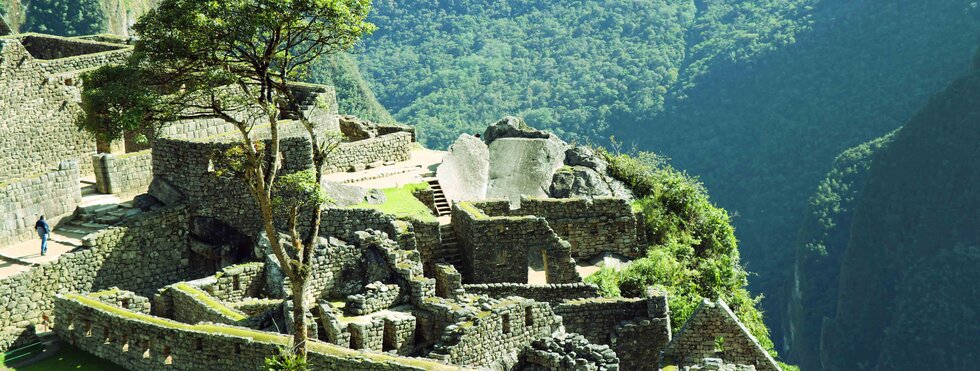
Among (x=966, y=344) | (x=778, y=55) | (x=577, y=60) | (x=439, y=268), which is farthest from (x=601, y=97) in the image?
(x=439, y=268)

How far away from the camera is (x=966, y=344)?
359ft

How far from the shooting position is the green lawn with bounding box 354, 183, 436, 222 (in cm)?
3453

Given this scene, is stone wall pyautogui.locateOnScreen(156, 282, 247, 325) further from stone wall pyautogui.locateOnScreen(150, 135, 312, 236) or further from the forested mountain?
the forested mountain

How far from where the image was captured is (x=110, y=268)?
31312 millimetres

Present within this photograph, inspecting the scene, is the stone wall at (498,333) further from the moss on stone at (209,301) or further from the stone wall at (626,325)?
the moss on stone at (209,301)

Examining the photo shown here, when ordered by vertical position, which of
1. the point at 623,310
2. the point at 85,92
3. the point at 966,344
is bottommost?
the point at 966,344

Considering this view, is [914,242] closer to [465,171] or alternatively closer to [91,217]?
[465,171]

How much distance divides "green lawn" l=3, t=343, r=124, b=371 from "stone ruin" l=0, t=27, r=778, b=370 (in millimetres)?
192

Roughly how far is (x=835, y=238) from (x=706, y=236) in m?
89.0

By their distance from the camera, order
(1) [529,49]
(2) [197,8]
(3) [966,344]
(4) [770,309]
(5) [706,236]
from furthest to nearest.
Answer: (4) [770,309], (1) [529,49], (3) [966,344], (5) [706,236], (2) [197,8]

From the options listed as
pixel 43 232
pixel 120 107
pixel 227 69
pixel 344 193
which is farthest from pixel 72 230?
pixel 227 69

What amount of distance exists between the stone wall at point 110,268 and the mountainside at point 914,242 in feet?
289

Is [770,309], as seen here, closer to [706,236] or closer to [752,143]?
[752,143]

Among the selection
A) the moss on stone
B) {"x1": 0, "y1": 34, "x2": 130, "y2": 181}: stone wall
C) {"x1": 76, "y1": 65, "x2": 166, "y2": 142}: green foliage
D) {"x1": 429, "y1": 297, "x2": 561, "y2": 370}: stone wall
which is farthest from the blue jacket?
{"x1": 429, "y1": 297, "x2": 561, "y2": 370}: stone wall
